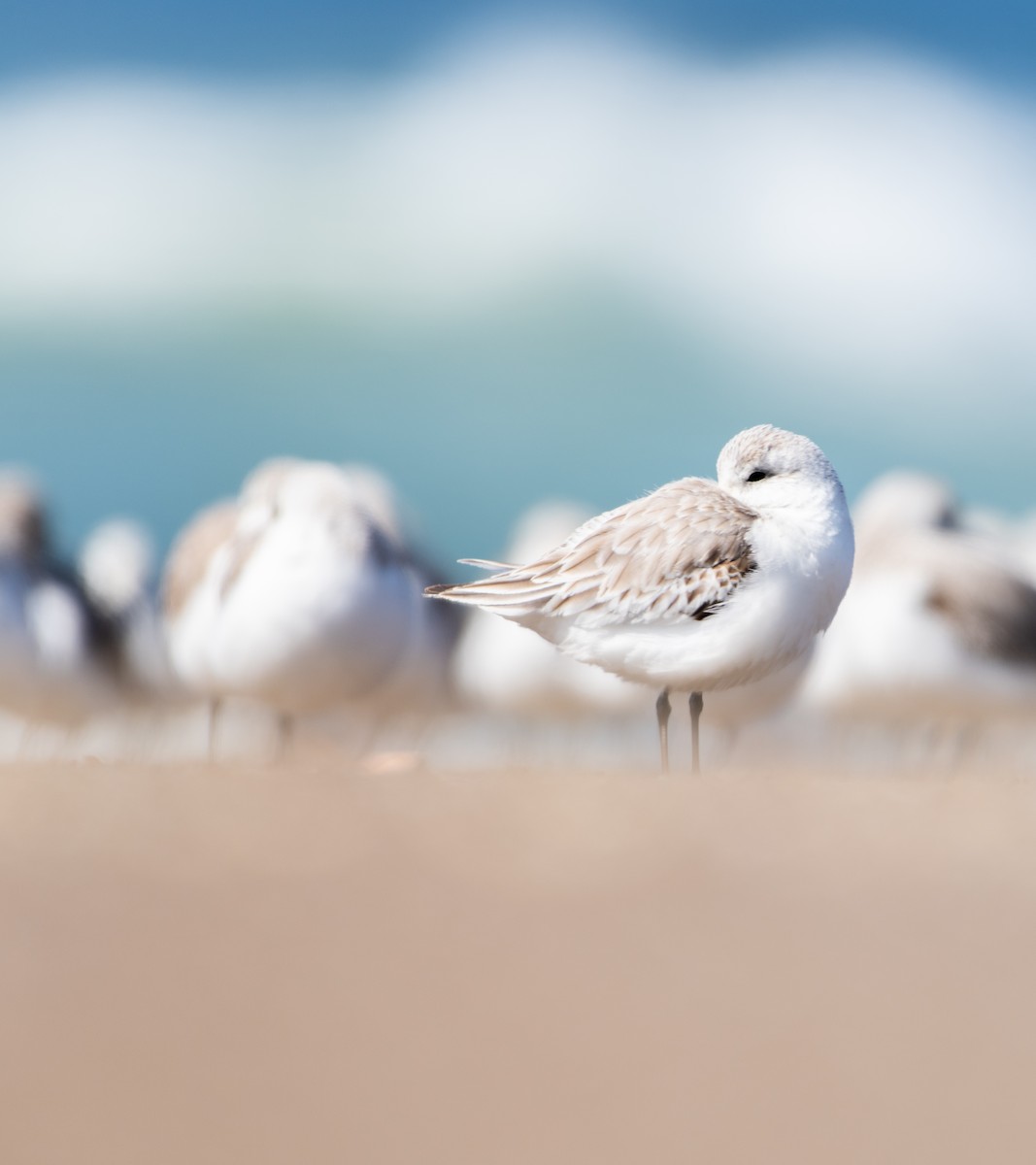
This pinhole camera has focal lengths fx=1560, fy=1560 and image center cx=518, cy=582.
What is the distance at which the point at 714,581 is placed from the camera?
4043mm

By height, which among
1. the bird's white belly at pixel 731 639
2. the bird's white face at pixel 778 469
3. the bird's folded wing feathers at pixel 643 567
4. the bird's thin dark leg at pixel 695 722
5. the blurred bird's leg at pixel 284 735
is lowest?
the blurred bird's leg at pixel 284 735

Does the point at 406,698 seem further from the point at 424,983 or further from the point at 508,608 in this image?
the point at 424,983

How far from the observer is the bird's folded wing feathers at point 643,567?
13.4 feet

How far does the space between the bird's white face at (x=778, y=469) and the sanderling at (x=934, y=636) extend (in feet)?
12.7

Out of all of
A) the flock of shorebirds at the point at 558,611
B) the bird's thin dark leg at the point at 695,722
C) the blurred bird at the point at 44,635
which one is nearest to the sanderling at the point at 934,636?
the flock of shorebirds at the point at 558,611

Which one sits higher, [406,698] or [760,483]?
[760,483]

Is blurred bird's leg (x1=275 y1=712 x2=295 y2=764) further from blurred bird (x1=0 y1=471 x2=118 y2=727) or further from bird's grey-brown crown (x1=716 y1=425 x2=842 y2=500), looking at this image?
bird's grey-brown crown (x1=716 y1=425 x2=842 y2=500)

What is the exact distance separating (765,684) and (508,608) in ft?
13.3

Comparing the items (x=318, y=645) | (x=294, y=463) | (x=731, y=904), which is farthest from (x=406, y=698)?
(x=731, y=904)

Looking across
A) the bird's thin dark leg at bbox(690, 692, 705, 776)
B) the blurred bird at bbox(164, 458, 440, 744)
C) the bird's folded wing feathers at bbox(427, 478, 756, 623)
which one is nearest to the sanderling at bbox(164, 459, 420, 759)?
the blurred bird at bbox(164, 458, 440, 744)

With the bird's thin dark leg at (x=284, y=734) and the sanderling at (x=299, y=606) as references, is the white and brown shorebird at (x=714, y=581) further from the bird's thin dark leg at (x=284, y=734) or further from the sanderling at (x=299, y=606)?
the bird's thin dark leg at (x=284, y=734)

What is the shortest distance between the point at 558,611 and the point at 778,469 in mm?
707

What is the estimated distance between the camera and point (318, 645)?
6.99m

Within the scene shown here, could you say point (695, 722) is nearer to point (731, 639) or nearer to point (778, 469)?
point (731, 639)
